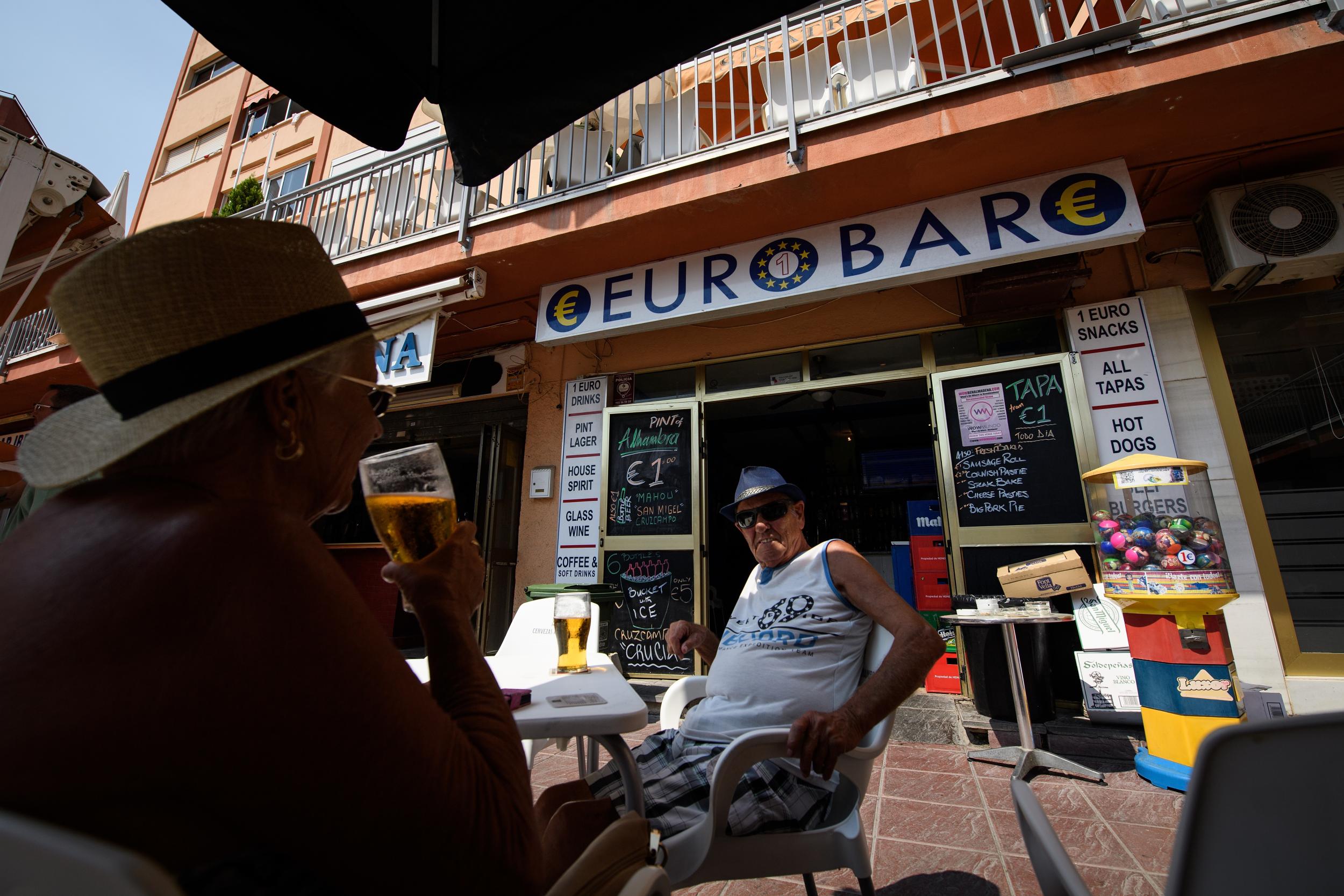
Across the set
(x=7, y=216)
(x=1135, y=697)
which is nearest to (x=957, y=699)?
(x=1135, y=697)

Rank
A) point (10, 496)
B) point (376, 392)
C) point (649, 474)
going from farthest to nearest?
point (649, 474)
point (10, 496)
point (376, 392)

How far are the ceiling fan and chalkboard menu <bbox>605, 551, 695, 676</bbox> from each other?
204 centimetres

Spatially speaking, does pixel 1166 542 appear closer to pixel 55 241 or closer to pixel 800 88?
pixel 800 88

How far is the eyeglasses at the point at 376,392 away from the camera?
942 millimetres

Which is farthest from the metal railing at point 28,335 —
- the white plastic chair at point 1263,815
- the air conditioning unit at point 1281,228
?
the air conditioning unit at point 1281,228

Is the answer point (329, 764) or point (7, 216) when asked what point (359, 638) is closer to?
point (329, 764)

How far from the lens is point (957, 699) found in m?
4.45

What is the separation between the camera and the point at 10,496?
351 centimetres

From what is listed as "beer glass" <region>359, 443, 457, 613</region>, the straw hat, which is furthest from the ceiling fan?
the straw hat

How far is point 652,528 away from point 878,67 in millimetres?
4432

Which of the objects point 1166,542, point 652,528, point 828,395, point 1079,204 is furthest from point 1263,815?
point 828,395

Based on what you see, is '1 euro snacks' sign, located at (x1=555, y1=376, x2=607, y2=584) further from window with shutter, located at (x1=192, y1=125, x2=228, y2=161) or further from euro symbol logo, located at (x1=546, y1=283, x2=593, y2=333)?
window with shutter, located at (x1=192, y1=125, x2=228, y2=161)

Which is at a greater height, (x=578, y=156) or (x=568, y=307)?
(x=578, y=156)

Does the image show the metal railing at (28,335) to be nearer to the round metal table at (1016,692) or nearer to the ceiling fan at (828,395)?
the ceiling fan at (828,395)
